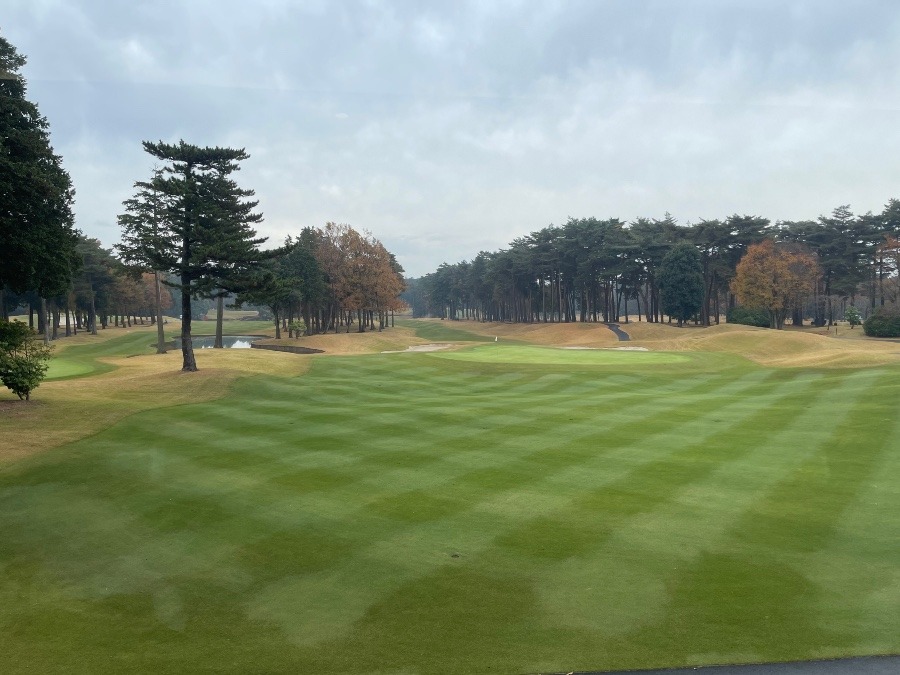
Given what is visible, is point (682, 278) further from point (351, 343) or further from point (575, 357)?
point (351, 343)

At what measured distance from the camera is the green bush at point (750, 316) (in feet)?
249

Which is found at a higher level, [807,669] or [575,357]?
[575,357]

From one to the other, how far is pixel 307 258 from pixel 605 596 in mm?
70858

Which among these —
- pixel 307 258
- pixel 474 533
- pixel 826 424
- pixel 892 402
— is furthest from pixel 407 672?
pixel 307 258

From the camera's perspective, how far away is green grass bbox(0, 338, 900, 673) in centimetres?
708

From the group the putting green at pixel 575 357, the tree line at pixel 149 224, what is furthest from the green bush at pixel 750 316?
the tree line at pixel 149 224

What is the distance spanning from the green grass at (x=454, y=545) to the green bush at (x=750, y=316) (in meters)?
62.2

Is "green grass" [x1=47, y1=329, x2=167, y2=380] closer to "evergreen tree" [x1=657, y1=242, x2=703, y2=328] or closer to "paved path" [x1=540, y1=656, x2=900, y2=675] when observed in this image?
"paved path" [x1=540, y1=656, x2=900, y2=675]

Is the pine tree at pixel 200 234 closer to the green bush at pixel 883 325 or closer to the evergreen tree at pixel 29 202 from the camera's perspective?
the evergreen tree at pixel 29 202

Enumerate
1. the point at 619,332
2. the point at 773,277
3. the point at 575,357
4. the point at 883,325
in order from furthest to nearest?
the point at 619,332 → the point at 773,277 → the point at 883,325 → the point at 575,357

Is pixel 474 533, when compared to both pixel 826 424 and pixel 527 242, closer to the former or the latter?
pixel 826 424

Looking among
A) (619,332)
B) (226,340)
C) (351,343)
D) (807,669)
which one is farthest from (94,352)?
(807,669)

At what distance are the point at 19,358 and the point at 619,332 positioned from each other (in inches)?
2719

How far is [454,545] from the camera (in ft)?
31.7
